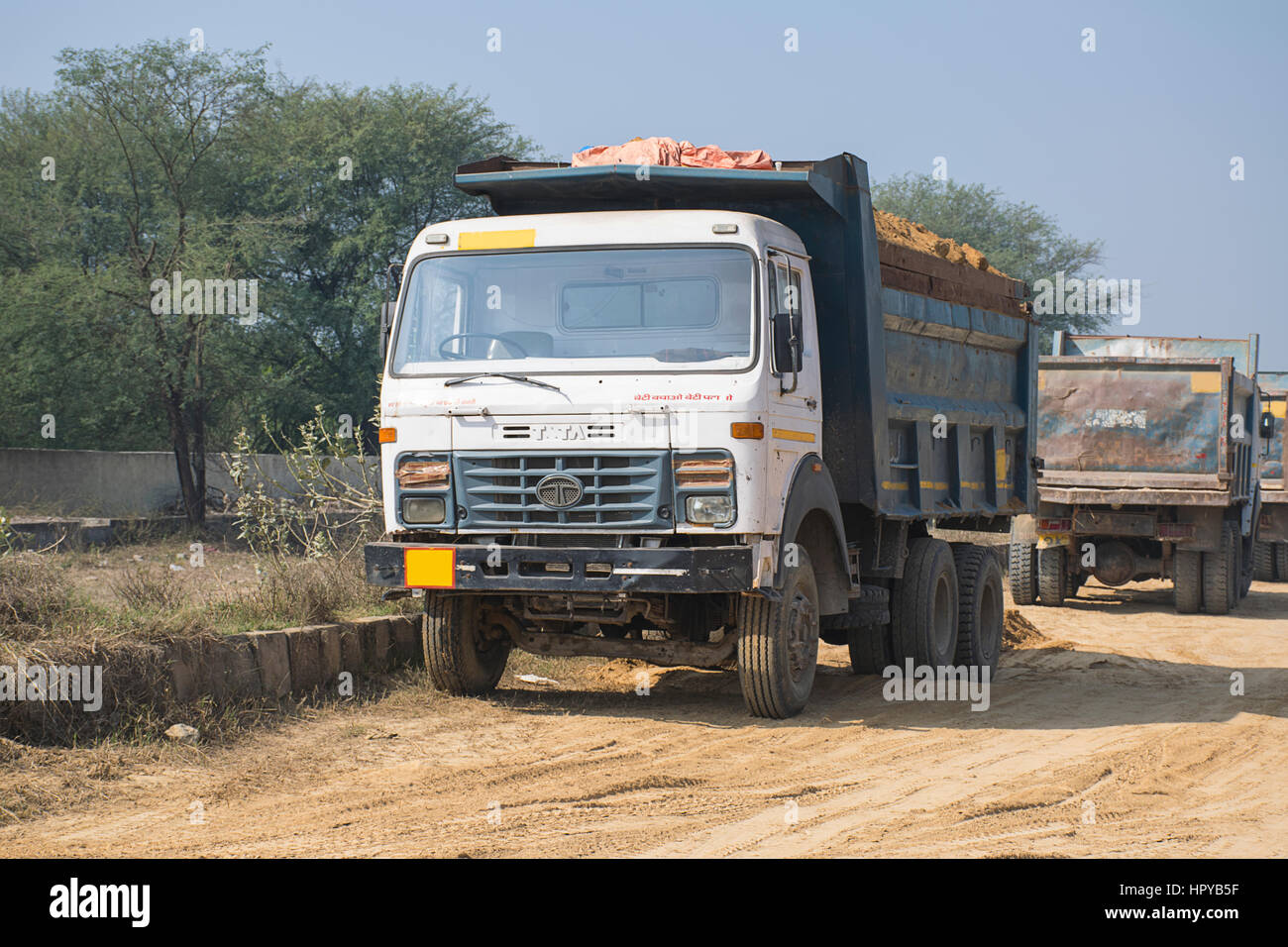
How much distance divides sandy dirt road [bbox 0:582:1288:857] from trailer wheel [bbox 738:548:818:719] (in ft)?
0.59

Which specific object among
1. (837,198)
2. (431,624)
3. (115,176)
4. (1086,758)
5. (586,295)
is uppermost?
(115,176)

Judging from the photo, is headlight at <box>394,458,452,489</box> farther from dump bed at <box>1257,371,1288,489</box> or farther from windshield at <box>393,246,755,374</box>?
dump bed at <box>1257,371,1288,489</box>

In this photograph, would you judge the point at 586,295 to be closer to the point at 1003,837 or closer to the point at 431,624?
the point at 431,624

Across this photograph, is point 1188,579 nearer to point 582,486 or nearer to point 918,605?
point 918,605

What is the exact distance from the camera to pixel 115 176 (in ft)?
79.0

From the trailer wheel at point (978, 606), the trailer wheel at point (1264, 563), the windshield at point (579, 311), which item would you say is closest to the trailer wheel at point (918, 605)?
the trailer wheel at point (978, 606)

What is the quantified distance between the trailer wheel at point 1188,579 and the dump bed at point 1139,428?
811mm

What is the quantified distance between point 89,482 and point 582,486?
16.6 m

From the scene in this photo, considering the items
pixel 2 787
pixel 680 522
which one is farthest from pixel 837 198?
pixel 2 787

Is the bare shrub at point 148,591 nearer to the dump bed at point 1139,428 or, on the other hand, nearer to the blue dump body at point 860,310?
the blue dump body at point 860,310

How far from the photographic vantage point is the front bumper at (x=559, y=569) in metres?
7.12

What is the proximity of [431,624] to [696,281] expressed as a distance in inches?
104
